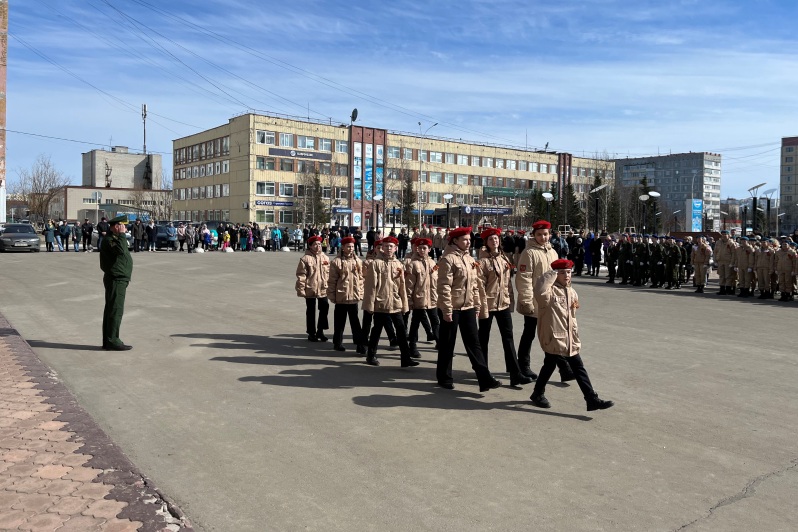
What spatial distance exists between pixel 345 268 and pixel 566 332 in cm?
418

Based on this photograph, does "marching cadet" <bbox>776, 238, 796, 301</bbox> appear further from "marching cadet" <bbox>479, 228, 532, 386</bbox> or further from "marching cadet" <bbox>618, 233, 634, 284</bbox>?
"marching cadet" <bbox>479, 228, 532, 386</bbox>

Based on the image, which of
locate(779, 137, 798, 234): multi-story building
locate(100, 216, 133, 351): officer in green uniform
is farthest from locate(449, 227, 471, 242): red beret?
locate(779, 137, 798, 234): multi-story building

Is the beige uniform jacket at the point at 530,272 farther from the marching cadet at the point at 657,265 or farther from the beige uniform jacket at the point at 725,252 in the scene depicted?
the marching cadet at the point at 657,265

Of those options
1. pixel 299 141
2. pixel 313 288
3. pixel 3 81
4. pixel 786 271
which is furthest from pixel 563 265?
pixel 299 141

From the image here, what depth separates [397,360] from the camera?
966cm

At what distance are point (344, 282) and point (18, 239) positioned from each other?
101 feet

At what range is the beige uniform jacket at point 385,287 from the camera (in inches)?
360

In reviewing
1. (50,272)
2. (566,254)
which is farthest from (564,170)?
(50,272)

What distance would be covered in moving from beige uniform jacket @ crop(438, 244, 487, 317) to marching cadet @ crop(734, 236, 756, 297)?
14952 millimetres

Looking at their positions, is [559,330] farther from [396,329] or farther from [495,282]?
[396,329]

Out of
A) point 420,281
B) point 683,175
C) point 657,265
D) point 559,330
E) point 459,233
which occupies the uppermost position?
point 683,175

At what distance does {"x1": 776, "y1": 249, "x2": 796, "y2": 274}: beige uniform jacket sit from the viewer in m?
18.8

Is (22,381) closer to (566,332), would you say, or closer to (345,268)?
(345,268)

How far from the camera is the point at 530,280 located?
8539mm
